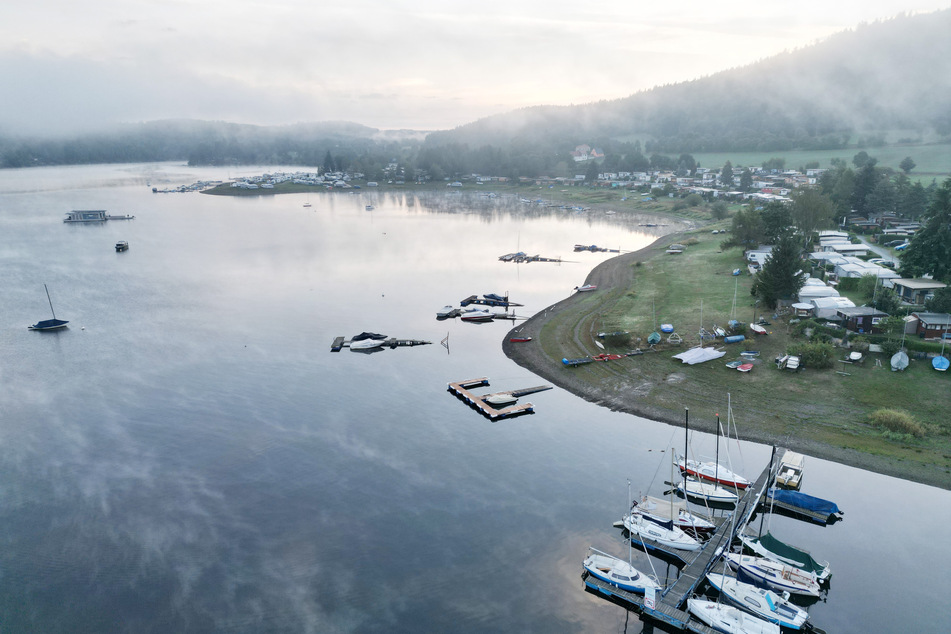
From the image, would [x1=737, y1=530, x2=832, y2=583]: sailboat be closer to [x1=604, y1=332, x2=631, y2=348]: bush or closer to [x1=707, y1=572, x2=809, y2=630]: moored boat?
[x1=707, y1=572, x2=809, y2=630]: moored boat

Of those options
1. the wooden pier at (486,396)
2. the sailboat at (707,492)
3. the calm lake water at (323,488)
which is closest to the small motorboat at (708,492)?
the sailboat at (707,492)

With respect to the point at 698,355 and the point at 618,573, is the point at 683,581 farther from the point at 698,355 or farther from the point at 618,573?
the point at 698,355

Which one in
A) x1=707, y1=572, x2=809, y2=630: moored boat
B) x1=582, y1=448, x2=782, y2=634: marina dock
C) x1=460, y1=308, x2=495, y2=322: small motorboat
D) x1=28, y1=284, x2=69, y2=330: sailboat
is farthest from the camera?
x1=460, y1=308, x2=495, y2=322: small motorboat

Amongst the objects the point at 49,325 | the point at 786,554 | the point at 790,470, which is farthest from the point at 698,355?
the point at 49,325

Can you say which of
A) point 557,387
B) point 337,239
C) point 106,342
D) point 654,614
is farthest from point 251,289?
point 654,614

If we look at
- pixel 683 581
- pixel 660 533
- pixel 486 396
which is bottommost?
pixel 683 581

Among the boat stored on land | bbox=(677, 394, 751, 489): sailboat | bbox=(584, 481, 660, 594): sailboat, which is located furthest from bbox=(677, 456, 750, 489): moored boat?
bbox=(584, 481, 660, 594): sailboat

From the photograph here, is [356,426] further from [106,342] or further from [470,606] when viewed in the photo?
[106,342]
